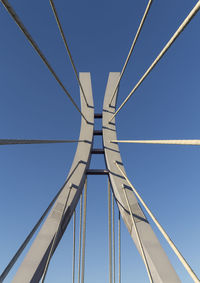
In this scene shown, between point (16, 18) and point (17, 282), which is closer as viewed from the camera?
point (16, 18)

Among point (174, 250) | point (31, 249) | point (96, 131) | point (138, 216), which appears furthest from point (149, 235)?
point (96, 131)

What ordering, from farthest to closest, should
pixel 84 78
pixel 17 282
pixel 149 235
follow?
1. pixel 84 78
2. pixel 149 235
3. pixel 17 282

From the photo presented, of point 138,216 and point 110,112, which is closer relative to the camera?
point 138,216

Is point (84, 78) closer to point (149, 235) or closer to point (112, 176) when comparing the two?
point (112, 176)

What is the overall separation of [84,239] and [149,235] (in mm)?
2130

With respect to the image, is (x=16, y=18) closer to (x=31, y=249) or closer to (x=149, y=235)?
(x=31, y=249)

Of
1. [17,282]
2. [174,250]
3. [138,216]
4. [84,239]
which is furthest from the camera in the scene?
[84,239]

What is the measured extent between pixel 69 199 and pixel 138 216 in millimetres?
1824

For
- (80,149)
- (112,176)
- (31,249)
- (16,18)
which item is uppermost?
(16,18)

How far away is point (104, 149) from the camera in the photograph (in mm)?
7594

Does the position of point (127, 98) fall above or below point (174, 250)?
above

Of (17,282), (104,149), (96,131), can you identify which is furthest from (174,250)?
(96,131)

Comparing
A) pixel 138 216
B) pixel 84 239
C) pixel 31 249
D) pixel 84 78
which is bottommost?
pixel 84 239

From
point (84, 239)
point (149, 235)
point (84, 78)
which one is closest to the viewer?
point (149, 235)
